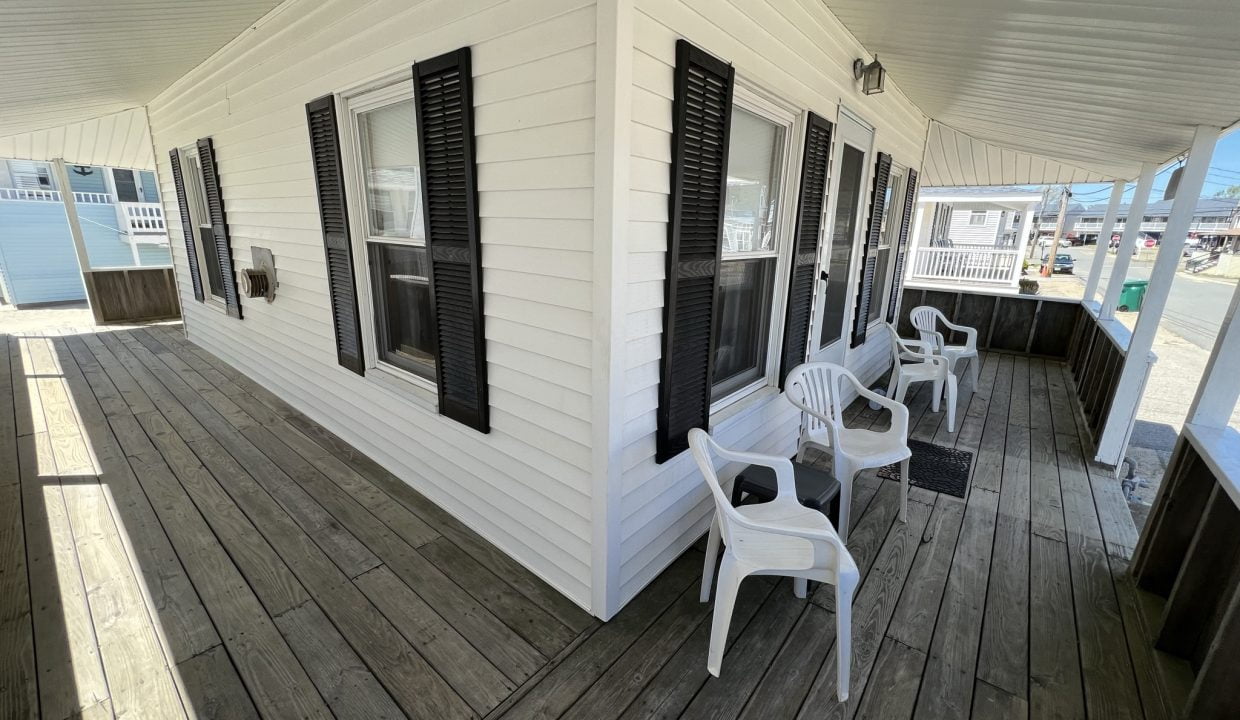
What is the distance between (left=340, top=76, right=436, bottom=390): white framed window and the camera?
2.41 metres

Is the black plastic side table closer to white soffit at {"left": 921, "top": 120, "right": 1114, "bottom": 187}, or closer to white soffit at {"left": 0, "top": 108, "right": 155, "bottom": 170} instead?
white soffit at {"left": 921, "top": 120, "right": 1114, "bottom": 187}

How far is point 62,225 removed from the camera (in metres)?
8.23

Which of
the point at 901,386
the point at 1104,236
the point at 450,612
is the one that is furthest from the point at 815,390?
the point at 1104,236

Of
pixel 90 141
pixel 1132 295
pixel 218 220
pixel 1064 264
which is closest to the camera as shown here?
pixel 218 220

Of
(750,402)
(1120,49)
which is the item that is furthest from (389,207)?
(1120,49)

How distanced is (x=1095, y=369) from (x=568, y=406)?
5.03 metres

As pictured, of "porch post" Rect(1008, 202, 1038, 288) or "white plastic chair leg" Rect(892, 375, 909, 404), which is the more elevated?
"porch post" Rect(1008, 202, 1038, 288)

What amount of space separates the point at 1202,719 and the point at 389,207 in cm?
365

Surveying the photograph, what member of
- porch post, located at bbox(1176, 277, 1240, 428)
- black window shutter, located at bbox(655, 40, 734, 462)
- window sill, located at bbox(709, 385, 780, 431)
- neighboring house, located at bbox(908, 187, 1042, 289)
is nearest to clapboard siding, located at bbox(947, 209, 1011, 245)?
neighboring house, located at bbox(908, 187, 1042, 289)

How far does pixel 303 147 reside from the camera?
2.94m

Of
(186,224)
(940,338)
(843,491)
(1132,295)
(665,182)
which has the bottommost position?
(843,491)

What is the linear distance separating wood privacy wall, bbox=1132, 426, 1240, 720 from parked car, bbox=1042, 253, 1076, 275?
2346 centimetres

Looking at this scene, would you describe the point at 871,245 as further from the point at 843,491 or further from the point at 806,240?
the point at 843,491

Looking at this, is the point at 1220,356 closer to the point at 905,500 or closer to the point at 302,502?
the point at 905,500
